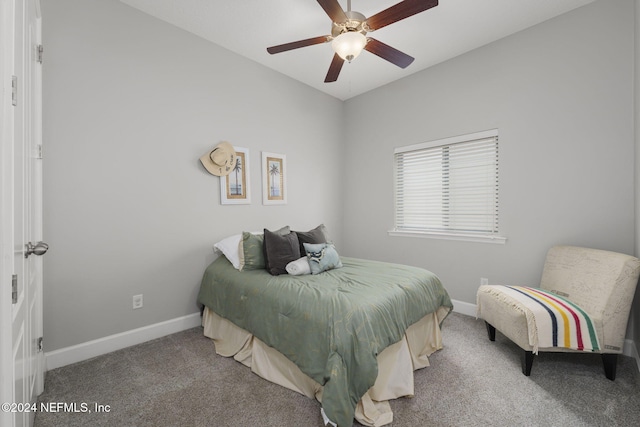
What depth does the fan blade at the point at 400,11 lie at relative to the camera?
65.0 inches

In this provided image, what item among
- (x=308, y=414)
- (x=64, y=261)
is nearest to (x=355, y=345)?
(x=308, y=414)

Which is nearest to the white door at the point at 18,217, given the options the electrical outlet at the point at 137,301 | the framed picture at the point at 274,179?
the electrical outlet at the point at 137,301

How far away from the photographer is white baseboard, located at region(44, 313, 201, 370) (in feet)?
6.71

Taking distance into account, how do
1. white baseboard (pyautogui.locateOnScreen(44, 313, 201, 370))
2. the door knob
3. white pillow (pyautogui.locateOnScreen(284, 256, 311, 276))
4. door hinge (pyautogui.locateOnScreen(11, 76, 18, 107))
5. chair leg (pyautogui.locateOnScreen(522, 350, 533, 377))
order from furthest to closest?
1. white pillow (pyautogui.locateOnScreen(284, 256, 311, 276))
2. white baseboard (pyautogui.locateOnScreen(44, 313, 201, 370))
3. chair leg (pyautogui.locateOnScreen(522, 350, 533, 377))
4. the door knob
5. door hinge (pyautogui.locateOnScreen(11, 76, 18, 107))

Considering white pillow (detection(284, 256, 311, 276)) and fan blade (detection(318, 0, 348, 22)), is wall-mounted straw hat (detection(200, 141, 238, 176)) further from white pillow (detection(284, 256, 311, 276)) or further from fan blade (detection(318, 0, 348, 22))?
fan blade (detection(318, 0, 348, 22))

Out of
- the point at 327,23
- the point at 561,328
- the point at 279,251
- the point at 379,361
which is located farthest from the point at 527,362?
the point at 327,23

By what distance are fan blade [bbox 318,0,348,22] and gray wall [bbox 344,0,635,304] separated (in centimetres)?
190

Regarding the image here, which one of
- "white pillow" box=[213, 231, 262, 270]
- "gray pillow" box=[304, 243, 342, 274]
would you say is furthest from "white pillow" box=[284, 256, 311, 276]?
"white pillow" box=[213, 231, 262, 270]

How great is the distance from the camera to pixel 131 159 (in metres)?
2.37

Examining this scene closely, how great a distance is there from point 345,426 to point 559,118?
3.03 m

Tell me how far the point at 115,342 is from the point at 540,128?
4.25m

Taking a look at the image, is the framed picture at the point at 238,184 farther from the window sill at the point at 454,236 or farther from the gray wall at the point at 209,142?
the window sill at the point at 454,236

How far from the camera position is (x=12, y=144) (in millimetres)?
1018

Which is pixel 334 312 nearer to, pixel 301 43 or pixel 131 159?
pixel 301 43
